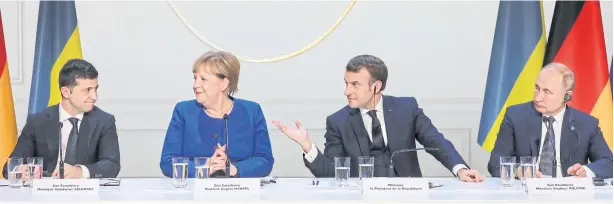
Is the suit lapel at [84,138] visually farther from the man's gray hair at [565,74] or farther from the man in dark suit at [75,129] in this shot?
the man's gray hair at [565,74]

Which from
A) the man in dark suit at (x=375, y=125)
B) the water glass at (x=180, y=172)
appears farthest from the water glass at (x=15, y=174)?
the man in dark suit at (x=375, y=125)

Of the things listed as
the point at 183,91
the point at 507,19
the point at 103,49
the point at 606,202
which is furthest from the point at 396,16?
the point at 606,202

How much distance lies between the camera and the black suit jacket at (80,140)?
3.98 metres

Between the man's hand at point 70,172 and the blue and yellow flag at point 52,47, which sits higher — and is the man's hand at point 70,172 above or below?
below

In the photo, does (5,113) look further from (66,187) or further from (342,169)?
(342,169)

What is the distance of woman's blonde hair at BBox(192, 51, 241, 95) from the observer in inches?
153

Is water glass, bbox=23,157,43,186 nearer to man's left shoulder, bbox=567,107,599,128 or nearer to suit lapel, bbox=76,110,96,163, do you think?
suit lapel, bbox=76,110,96,163

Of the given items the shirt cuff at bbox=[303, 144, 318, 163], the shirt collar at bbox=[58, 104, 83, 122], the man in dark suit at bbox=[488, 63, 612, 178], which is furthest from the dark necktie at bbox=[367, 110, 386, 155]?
the shirt collar at bbox=[58, 104, 83, 122]

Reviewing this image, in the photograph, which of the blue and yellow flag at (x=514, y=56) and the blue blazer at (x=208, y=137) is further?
the blue and yellow flag at (x=514, y=56)

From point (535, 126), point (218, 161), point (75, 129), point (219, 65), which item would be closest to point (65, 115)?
point (75, 129)

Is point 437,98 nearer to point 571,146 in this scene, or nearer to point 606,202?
point 571,146

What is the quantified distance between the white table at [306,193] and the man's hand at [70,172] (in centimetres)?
18

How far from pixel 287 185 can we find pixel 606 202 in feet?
3.66

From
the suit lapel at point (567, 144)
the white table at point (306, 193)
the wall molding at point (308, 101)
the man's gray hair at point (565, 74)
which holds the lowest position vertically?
the white table at point (306, 193)
